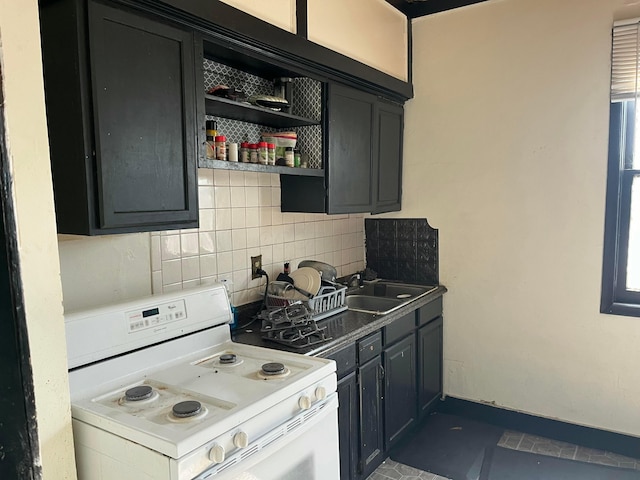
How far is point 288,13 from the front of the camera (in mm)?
2182

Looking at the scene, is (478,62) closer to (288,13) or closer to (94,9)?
(288,13)

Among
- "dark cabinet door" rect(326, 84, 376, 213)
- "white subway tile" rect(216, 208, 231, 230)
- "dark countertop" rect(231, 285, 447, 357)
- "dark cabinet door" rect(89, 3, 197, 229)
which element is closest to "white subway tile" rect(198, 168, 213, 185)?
"white subway tile" rect(216, 208, 231, 230)

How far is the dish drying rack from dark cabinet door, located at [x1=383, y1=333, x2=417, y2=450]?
1.23 feet

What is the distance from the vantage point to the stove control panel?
5.71 ft

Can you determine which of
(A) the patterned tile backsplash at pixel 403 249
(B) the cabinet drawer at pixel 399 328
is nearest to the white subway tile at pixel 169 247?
(B) the cabinet drawer at pixel 399 328

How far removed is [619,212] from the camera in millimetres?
2742

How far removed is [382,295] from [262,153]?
152 centimetres

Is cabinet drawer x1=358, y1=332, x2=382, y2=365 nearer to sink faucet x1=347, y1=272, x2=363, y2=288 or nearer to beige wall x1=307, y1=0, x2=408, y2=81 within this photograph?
sink faucet x1=347, y1=272, x2=363, y2=288

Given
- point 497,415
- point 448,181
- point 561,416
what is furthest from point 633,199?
point 497,415

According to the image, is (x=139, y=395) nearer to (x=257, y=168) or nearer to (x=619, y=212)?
(x=257, y=168)

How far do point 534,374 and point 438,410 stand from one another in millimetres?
692

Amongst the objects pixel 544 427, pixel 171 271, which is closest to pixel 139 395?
pixel 171 271

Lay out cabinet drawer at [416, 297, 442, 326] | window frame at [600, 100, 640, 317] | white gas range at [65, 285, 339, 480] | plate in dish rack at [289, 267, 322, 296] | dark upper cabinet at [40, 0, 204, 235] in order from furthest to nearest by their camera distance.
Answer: cabinet drawer at [416, 297, 442, 326] < window frame at [600, 100, 640, 317] < plate in dish rack at [289, 267, 322, 296] < dark upper cabinet at [40, 0, 204, 235] < white gas range at [65, 285, 339, 480]

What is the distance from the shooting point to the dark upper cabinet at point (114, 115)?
58.2 inches
